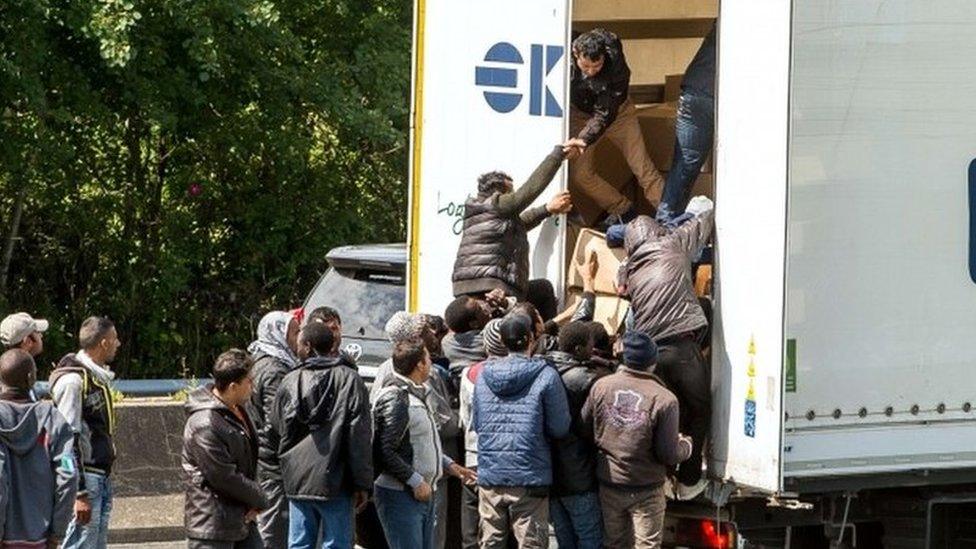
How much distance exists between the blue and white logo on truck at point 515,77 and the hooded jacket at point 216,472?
224 centimetres

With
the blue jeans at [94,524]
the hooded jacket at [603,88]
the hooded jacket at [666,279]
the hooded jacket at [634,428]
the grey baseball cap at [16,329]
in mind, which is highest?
the hooded jacket at [603,88]

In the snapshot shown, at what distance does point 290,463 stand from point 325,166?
1108 centimetres

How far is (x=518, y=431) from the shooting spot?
924 centimetres

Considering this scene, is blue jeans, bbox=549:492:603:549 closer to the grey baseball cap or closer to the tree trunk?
the grey baseball cap

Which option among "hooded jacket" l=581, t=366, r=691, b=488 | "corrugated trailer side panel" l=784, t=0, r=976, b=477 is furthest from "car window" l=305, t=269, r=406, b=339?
"corrugated trailer side panel" l=784, t=0, r=976, b=477

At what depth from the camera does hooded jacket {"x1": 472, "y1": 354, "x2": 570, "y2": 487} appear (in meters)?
9.21

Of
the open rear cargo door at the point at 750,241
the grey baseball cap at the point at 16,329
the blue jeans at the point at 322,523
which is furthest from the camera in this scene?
the blue jeans at the point at 322,523

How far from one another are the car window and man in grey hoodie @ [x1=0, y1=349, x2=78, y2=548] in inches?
172

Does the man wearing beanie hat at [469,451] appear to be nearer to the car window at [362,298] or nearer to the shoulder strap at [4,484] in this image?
the shoulder strap at [4,484]

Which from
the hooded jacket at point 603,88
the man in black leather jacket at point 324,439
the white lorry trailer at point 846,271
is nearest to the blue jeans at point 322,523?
the man in black leather jacket at point 324,439

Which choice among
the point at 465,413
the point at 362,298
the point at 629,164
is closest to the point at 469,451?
the point at 465,413

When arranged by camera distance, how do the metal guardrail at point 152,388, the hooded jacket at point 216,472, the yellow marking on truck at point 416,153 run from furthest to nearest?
the metal guardrail at point 152,388 → the yellow marking on truck at point 416,153 → the hooded jacket at point 216,472

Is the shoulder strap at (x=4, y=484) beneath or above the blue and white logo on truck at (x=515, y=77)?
beneath

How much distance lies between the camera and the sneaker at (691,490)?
8719 millimetres
